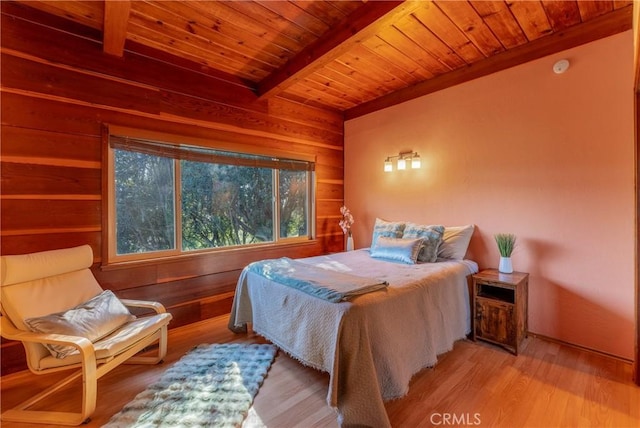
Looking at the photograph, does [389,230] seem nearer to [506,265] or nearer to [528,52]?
[506,265]

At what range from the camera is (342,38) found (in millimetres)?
2275

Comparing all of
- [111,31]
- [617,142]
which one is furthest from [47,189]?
[617,142]

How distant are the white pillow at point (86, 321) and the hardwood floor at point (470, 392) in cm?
39

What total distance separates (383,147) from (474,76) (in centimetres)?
131

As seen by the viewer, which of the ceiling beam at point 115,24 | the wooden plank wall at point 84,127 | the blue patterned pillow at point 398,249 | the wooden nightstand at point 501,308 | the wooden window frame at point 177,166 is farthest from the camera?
the blue patterned pillow at point 398,249

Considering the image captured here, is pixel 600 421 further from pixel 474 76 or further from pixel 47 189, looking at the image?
pixel 47 189

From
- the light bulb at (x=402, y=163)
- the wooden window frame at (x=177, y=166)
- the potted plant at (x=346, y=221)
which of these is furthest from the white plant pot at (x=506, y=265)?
the wooden window frame at (x=177, y=166)

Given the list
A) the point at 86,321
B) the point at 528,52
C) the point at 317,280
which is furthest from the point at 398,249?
the point at 86,321

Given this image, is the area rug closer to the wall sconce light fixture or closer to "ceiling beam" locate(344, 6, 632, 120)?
the wall sconce light fixture

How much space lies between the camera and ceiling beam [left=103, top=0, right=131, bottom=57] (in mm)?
1886

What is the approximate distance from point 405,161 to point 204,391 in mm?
3114

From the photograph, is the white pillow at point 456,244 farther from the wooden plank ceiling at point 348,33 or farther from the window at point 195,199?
the window at point 195,199

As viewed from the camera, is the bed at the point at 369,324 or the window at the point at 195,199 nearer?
the bed at the point at 369,324

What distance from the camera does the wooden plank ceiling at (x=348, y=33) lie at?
2100 millimetres
